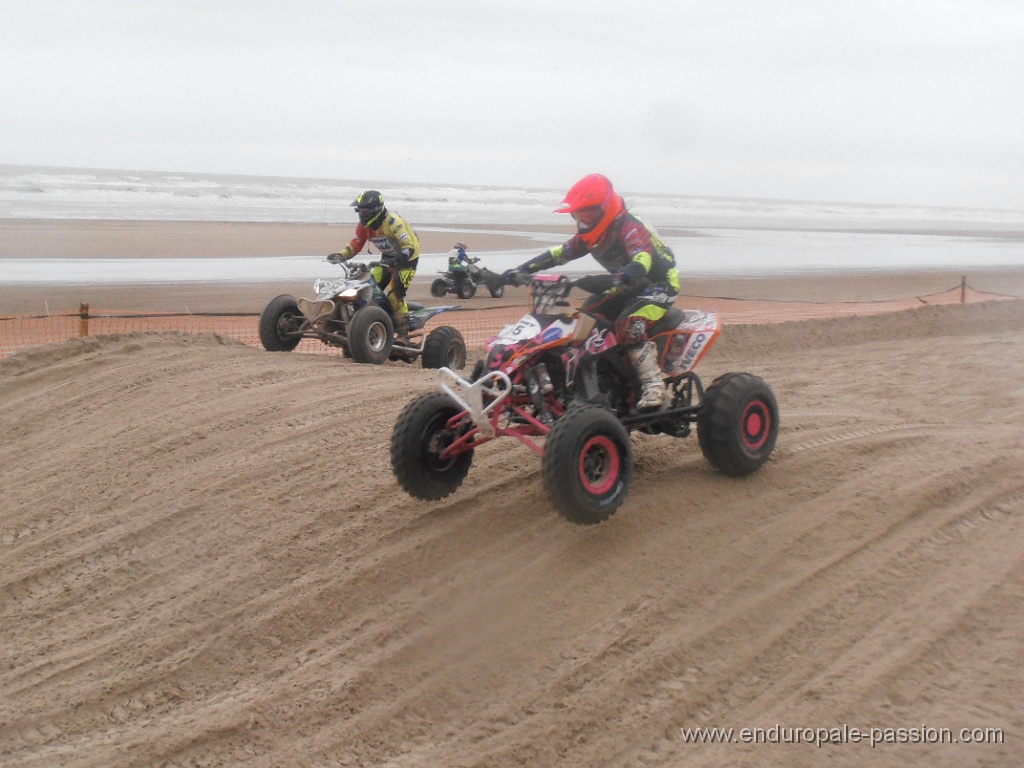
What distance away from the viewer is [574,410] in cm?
508

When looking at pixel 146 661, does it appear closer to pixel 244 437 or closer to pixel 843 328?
pixel 244 437

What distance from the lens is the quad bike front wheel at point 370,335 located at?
10.5m

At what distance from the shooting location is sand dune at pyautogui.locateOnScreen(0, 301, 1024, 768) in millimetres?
4148

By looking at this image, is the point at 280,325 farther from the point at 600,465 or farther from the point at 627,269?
the point at 600,465

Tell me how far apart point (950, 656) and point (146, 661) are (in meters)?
3.96

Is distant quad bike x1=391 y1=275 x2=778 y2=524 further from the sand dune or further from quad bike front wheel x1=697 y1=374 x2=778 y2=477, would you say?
the sand dune

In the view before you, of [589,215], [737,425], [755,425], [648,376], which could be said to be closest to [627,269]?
→ [589,215]

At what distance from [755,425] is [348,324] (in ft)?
18.7

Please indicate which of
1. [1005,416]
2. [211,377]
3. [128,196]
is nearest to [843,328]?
[1005,416]

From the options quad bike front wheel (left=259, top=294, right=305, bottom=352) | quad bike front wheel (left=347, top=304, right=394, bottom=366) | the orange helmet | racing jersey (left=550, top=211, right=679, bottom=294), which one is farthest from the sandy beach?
quad bike front wheel (left=259, top=294, right=305, bottom=352)

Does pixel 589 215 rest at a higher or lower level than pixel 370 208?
lower

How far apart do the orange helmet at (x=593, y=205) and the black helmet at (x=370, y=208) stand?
5.66 metres

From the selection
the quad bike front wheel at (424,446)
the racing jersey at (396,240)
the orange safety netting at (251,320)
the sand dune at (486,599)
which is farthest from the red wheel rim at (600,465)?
the orange safety netting at (251,320)

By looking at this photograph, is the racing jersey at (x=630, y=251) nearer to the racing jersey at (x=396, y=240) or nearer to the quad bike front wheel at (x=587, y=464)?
the quad bike front wheel at (x=587, y=464)
